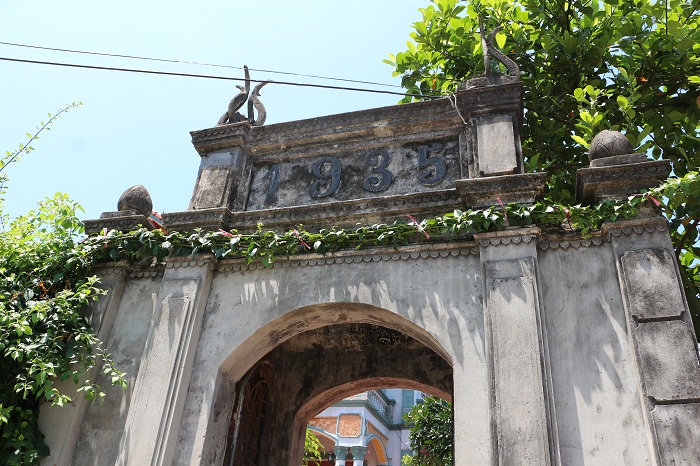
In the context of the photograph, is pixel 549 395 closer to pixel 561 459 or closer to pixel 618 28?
pixel 561 459

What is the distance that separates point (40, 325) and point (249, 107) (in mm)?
3256

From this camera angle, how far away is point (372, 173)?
19.1ft

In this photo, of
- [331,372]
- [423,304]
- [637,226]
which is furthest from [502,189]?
[331,372]

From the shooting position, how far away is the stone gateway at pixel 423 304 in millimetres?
3996

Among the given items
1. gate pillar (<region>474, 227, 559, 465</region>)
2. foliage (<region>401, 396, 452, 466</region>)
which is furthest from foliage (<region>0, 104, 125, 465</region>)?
foliage (<region>401, 396, 452, 466</region>)

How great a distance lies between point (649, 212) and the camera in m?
4.49

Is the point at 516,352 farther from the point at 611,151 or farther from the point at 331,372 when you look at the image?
the point at 331,372

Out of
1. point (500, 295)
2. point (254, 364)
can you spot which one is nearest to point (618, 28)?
point (500, 295)

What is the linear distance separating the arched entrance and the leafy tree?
2571mm

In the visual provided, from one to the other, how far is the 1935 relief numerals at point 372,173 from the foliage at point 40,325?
81.6 inches

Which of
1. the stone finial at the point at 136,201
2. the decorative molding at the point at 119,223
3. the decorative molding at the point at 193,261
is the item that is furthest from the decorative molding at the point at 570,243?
the stone finial at the point at 136,201

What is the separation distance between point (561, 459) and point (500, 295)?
1.23 m

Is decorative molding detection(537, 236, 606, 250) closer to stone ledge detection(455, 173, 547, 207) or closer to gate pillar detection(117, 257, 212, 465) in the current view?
stone ledge detection(455, 173, 547, 207)

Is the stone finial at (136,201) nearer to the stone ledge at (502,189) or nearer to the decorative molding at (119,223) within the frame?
the decorative molding at (119,223)
